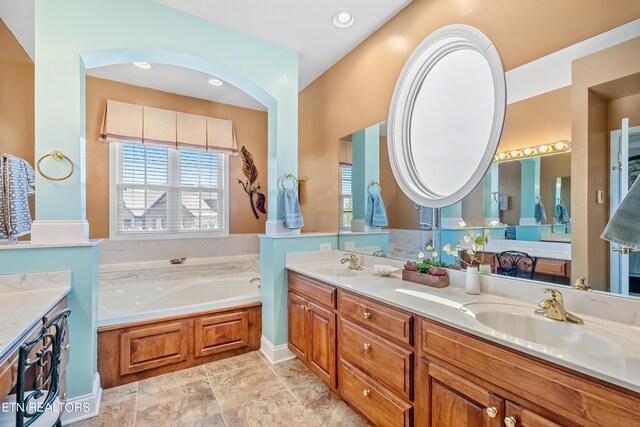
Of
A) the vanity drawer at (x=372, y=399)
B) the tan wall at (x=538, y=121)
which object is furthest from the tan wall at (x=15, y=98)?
the tan wall at (x=538, y=121)

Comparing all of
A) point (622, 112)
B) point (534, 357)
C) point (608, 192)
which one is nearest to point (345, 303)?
point (534, 357)

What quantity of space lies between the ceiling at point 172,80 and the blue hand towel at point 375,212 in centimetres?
235

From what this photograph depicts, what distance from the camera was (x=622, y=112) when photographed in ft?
3.95

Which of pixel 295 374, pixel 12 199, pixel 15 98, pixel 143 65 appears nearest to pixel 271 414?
pixel 295 374

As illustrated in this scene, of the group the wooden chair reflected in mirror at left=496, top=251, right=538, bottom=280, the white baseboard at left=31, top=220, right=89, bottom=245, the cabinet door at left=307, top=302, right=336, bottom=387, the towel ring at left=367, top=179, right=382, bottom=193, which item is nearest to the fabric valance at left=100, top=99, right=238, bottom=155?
the white baseboard at left=31, top=220, right=89, bottom=245

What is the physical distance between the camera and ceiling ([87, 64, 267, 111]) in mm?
3149

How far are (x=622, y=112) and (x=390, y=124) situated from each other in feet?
4.39

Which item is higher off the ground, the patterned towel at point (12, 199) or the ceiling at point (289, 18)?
the ceiling at point (289, 18)

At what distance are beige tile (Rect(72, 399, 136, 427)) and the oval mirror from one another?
242 centimetres

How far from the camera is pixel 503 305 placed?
1.42m

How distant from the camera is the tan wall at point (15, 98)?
8.57ft

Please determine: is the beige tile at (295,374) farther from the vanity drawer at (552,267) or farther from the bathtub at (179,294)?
the vanity drawer at (552,267)

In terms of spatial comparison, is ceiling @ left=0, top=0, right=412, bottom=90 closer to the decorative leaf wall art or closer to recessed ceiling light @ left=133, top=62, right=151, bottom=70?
recessed ceiling light @ left=133, top=62, right=151, bottom=70

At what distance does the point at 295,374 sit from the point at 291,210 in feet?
4.56
